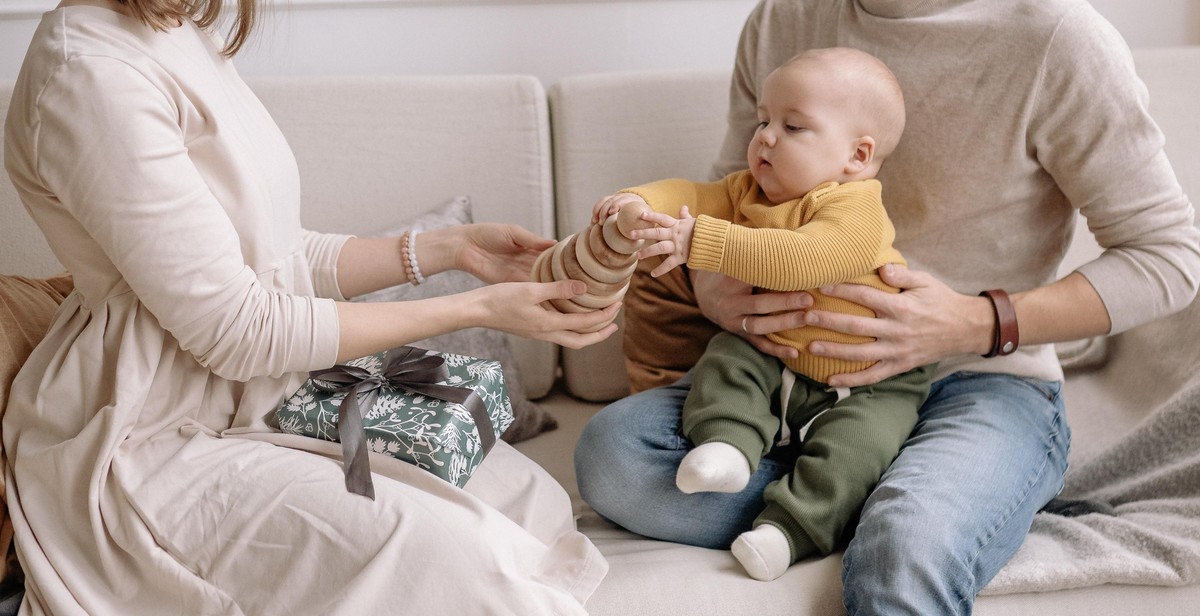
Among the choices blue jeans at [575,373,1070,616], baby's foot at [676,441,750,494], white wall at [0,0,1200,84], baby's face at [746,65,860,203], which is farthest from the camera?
white wall at [0,0,1200,84]

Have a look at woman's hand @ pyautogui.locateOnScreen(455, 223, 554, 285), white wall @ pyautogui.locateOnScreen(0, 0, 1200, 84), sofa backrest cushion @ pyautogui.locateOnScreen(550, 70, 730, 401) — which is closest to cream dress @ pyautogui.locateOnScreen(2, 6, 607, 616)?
woman's hand @ pyautogui.locateOnScreen(455, 223, 554, 285)

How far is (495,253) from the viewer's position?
160 centimetres

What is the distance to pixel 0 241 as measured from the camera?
1.79m

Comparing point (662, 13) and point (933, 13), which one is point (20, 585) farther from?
point (662, 13)

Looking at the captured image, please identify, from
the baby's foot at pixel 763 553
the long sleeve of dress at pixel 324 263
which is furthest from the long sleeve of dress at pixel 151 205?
the baby's foot at pixel 763 553

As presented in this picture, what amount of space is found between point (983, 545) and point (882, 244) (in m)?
0.44

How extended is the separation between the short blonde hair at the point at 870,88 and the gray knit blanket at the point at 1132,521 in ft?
1.98

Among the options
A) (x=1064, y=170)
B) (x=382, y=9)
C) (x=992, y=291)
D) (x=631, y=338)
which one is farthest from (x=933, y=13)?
(x=382, y=9)

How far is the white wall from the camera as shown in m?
2.12

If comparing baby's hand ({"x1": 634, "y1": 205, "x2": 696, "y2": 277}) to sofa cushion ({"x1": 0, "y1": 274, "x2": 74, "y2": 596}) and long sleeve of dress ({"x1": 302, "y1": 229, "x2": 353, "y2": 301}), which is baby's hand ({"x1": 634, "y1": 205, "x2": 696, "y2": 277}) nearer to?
long sleeve of dress ({"x1": 302, "y1": 229, "x2": 353, "y2": 301})

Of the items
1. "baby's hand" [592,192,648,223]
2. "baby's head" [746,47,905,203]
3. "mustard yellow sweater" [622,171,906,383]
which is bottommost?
"mustard yellow sweater" [622,171,906,383]

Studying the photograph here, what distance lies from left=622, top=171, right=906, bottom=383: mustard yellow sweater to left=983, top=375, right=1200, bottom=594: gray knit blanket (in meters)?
0.36

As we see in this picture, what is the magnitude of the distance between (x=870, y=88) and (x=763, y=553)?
0.69 m

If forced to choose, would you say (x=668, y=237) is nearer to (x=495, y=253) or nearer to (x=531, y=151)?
(x=495, y=253)
